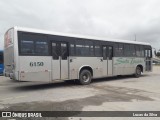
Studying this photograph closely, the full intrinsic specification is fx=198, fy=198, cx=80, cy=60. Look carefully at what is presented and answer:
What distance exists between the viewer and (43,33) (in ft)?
35.8

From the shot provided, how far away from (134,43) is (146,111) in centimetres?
1122

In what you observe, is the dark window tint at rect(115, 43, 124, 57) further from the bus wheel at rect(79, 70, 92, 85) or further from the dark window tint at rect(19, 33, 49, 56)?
the dark window tint at rect(19, 33, 49, 56)

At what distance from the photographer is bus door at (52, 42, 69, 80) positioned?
11.3 metres

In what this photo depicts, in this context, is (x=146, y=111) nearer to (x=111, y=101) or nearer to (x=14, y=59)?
(x=111, y=101)

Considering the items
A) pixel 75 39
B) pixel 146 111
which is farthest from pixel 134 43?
pixel 146 111

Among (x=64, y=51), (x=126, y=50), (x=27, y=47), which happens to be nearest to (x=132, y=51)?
(x=126, y=50)

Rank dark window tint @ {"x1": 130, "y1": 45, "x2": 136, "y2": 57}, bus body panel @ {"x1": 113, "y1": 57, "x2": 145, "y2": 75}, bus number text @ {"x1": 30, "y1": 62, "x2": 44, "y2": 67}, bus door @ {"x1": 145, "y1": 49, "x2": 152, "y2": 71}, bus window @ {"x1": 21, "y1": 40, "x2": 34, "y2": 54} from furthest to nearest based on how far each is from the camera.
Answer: bus door @ {"x1": 145, "y1": 49, "x2": 152, "y2": 71} → dark window tint @ {"x1": 130, "y1": 45, "x2": 136, "y2": 57} → bus body panel @ {"x1": 113, "y1": 57, "x2": 145, "y2": 75} → bus number text @ {"x1": 30, "y1": 62, "x2": 44, "y2": 67} → bus window @ {"x1": 21, "y1": 40, "x2": 34, "y2": 54}


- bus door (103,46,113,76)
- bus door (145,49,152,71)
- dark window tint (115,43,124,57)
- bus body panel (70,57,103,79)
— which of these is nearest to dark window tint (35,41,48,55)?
bus body panel (70,57,103,79)

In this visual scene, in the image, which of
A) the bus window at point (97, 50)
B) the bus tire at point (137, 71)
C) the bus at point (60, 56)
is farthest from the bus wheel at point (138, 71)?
the bus window at point (97, 50)

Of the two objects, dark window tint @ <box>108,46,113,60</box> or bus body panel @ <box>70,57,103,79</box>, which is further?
dark window tint @ <box>108,46,113,60</box>

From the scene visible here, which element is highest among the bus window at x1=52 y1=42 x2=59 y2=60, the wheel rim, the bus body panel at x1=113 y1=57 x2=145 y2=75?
the bus window at x1=52 y1=42 x2=59 y2=60

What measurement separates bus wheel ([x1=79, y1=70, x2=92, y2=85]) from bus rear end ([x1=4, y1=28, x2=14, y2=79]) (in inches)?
170

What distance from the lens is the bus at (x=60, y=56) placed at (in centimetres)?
998

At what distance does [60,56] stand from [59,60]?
25cm
